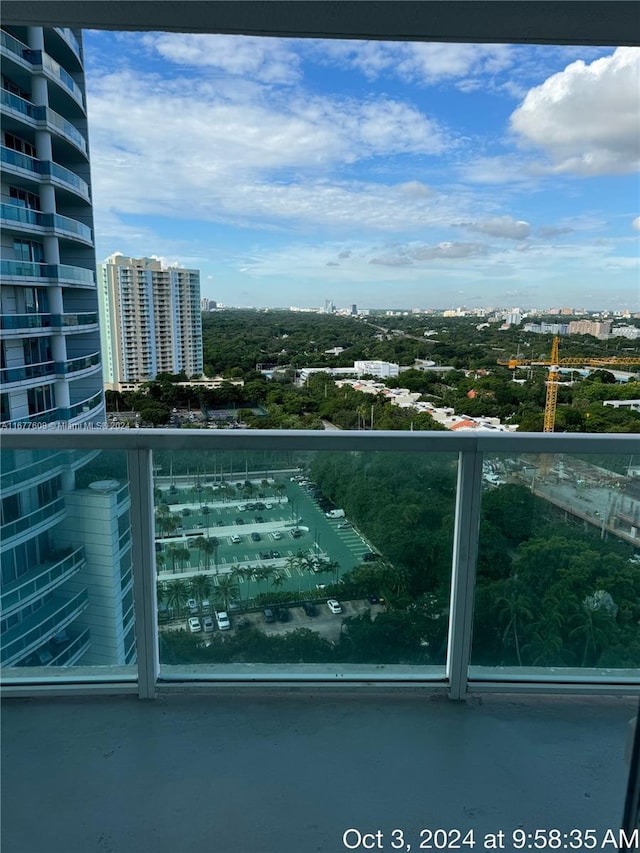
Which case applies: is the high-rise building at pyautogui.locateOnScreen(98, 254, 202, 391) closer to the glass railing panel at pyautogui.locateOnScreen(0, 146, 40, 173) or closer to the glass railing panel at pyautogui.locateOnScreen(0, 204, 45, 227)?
the glass railing panel at pyautogui.locateOnScreen(0, 204, 45, 227)

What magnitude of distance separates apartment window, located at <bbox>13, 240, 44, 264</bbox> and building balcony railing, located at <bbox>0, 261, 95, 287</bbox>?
0.18 meters

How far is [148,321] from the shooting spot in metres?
4.86

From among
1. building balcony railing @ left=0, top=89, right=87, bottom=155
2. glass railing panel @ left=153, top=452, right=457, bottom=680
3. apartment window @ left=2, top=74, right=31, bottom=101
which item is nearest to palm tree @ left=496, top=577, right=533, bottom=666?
glass railing panel @ left=153, top=452, right=457, bottom=680

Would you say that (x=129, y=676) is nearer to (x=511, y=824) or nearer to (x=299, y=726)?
(x=299, y=726)

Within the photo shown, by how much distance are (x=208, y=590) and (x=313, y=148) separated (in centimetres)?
705

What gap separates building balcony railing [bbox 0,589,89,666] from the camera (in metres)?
1.76

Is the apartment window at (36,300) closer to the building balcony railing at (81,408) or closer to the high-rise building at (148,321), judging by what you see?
the building balcony railing at (81,408)

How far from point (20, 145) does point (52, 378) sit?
4.96m

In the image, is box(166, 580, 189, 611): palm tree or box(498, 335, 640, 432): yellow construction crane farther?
box(498, 335, 640, 432): yellow construction crane

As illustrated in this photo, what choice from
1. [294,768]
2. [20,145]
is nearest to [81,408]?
[20,145]

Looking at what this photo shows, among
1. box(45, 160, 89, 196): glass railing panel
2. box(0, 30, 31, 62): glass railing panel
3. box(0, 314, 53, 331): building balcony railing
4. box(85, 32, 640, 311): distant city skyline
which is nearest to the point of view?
box(85, 32, 640, 311): distant city skyline

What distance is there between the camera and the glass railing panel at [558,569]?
173cm

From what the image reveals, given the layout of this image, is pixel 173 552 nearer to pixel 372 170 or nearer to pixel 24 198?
pixel 372 170

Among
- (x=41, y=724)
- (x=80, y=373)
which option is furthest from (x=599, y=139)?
(x=80, y=373)
